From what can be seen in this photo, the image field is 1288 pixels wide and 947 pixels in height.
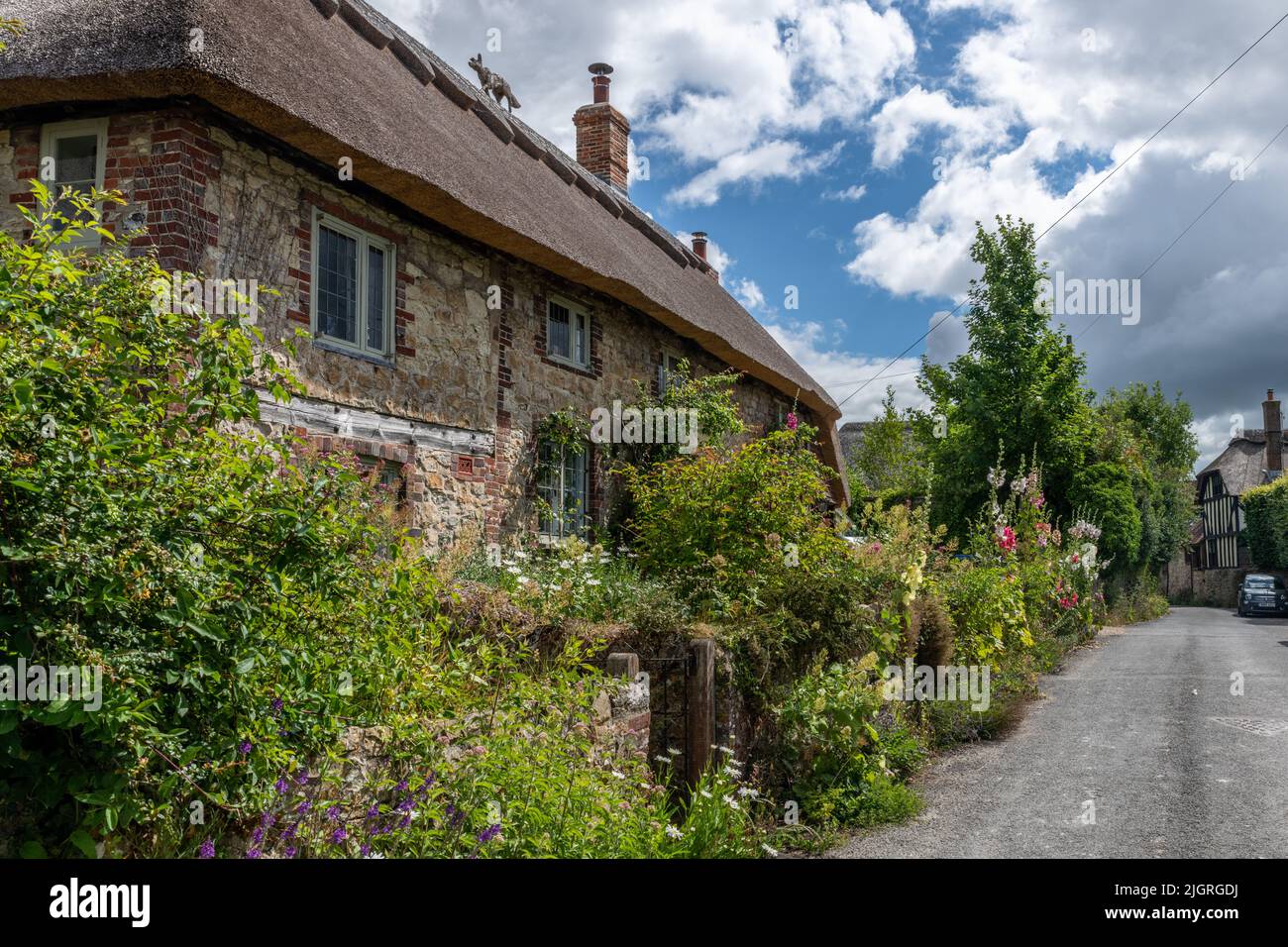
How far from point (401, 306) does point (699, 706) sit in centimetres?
472

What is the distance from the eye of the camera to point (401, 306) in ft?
28.6

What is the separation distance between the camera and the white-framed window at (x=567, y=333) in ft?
36.2

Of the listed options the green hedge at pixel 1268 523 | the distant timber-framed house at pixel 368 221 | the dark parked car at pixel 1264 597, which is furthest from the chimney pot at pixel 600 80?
the green hedge at pixel 1268 523

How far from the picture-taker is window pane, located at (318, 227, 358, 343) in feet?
26.3

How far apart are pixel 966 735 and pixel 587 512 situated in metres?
4.97

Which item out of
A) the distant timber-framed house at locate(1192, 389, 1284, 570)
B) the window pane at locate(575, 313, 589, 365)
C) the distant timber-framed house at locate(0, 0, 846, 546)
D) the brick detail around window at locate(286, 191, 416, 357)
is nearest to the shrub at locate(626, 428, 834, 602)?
the distant timber-framed house at locate(0, 0, 846, 546)

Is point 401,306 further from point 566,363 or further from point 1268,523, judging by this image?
point 1268,523

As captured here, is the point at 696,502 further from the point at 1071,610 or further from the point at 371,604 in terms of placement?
the point at 1071,610

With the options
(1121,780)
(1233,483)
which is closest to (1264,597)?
(1233,483)

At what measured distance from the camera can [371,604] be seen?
3.53m

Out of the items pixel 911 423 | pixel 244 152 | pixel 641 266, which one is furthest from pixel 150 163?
pixel 911 423

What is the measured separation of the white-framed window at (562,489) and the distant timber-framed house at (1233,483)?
4161cm

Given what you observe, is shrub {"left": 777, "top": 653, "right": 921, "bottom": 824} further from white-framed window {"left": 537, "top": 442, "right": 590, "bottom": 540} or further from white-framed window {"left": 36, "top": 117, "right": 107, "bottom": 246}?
white-framed window {"left": 36, "top": 117, "right": 107, "bottom": 246}

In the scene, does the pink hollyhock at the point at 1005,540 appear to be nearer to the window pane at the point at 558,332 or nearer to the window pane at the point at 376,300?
the window pane at the point at 558,332
